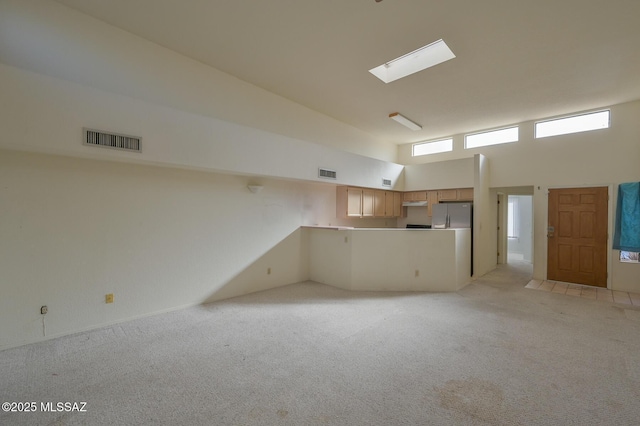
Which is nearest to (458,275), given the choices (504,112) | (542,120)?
(504,112)

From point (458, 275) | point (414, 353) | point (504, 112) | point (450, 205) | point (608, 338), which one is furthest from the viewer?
point (450, 205)

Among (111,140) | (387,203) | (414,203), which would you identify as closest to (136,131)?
(111,140)

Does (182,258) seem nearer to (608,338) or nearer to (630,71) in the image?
(608,338)

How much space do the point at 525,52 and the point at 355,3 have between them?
94.7 inches

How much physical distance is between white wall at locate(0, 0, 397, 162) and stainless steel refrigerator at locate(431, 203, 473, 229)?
167 inches

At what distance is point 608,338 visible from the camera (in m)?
3.08

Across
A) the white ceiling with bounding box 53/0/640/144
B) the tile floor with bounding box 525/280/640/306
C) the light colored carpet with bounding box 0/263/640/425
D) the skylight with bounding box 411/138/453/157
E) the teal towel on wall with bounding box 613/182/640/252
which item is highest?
the white ceiling with bounding box 53/0/640/144

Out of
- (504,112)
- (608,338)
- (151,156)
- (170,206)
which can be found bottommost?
(608,338)

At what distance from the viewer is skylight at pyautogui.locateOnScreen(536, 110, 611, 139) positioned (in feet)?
17.0

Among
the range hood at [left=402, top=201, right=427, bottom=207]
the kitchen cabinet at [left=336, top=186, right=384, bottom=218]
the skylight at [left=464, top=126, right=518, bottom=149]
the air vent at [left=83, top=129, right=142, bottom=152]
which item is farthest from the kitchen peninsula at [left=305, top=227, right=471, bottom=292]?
the air vent at [left=83, top=129, right=142, bottom=152]

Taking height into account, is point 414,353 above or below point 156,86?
below

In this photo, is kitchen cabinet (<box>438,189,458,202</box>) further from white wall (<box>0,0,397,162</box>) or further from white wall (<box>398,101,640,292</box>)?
white wall (<box>0,0,397,162</box>)

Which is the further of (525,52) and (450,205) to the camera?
(450,205)

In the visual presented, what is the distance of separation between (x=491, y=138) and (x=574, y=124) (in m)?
1.46
